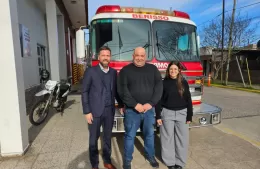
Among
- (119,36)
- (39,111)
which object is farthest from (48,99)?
(119,36)

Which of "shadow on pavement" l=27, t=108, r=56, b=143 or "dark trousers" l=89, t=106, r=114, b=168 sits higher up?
"dark trousers" l=89, t=106, r=114, b=168

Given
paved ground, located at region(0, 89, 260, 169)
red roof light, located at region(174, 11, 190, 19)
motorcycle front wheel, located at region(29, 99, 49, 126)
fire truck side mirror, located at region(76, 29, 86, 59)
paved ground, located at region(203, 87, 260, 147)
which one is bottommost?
paved ground, located at region(203, 87, 260, 147)

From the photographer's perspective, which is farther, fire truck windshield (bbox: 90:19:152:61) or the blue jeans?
fire truck windshield (bbox: 90:19:152:61)

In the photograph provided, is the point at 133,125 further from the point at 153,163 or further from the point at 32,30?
the point at 32,30

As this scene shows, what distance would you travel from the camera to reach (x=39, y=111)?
521 cm

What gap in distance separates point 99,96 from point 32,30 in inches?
259

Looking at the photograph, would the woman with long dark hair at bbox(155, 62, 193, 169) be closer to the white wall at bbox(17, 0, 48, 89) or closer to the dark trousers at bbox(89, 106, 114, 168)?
the dark trousers at bbox(89, 106, 114, 168)

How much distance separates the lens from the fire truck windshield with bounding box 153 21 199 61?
13.1 ft

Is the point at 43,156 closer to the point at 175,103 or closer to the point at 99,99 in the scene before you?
the point at 99,99

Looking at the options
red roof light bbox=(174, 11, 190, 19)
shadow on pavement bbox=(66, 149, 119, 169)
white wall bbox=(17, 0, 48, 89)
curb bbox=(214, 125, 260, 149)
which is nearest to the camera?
shadow on pavement bbox=(66, 149, 119, 169)

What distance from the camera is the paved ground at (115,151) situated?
→ 3.21m

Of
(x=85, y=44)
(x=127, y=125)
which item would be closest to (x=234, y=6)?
(x=85, y=44)

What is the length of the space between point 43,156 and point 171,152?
2.17 meters

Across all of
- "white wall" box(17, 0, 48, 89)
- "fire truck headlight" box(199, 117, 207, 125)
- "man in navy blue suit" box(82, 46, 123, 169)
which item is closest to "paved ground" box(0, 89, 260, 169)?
"fire truck headlight" box(199, 117, 207, 125)
